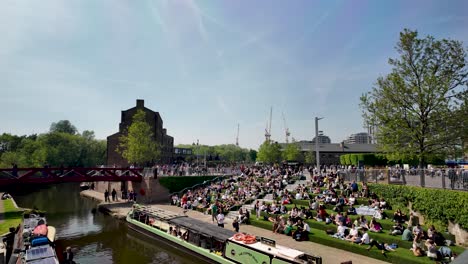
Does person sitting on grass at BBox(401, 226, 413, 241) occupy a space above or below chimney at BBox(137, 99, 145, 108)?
below

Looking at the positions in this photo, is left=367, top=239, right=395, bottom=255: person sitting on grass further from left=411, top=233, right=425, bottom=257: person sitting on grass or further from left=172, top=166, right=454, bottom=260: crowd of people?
left=411, top=233, right=425, bottom=257: person sitting on grass

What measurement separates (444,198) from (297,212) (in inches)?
362

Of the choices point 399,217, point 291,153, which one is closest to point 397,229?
point 399,217

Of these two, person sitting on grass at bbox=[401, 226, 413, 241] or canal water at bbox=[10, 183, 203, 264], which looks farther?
canal water at bbox=[10, 183, 203, 264]

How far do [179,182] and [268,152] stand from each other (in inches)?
1283

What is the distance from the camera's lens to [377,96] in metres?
23.3

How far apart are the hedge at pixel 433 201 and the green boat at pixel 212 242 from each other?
8869 millimetres

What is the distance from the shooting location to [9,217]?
26.6m

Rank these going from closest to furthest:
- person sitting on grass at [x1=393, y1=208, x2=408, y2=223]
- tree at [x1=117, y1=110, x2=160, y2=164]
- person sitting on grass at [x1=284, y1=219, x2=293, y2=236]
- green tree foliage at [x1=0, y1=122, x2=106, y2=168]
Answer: person sitting on grass at [x1=393, y1=208, x2=408, y2=223] < person sitting on grass at [x1=284, y1=219, x2=293, y2=236] < tree at [x1=117, y1=110, x2=160, y2=164] < green tree foliage at [x1=0, y1=122, x2=106, y2=168]

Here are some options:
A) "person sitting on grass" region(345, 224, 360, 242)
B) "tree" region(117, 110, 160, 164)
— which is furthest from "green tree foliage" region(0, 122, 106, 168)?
"person sitting on grass" region(345, 224, 360, 242)

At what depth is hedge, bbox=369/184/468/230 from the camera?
16078 mm

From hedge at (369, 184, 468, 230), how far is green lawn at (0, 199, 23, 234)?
27957mm

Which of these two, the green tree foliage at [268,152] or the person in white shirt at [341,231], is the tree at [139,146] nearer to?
the green tree foliage at [268,152]

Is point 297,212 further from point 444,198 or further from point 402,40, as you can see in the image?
point 402,40
